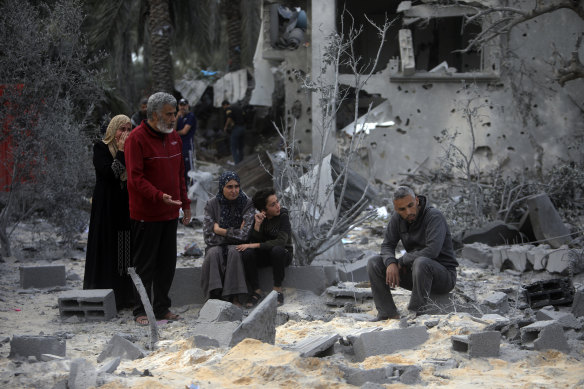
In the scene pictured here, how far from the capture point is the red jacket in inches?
247

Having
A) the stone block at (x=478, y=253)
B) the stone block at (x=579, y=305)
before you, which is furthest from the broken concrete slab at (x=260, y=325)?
the stone block at (x=478, y=253)

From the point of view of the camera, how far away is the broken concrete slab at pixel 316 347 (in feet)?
16.1

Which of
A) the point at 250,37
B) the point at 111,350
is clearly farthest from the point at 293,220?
the point at 250,37

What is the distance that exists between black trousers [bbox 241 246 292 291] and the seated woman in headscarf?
0.09m

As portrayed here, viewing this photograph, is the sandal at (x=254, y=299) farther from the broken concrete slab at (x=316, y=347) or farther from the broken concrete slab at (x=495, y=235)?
the broken concrete slab at (x=495, y=235)

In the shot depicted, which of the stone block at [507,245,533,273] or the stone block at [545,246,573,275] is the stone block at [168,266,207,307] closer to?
the stone block at [507,245,533,273]

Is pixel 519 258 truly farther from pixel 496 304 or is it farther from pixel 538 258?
pixel 496 304

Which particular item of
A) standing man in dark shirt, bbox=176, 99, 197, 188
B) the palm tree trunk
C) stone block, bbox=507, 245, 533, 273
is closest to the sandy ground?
stone block, bbox=507, 245, 533, 273

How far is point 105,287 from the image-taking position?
7.11m

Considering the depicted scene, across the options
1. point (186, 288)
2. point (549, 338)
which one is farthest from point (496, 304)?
point (186, 288)

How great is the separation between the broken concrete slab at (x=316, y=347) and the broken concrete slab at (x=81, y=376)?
1.26 m

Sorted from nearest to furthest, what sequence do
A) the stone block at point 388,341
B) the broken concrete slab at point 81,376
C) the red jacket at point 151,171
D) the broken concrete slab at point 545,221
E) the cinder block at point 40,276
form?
the broken concrete slab at point 81,376
the stone block at point 388,341
the red jacket at point 151,171
the cinder block at point 40,276
the broken concrete slab at point 545,221

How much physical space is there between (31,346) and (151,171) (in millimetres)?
1859

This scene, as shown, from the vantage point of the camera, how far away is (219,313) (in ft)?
19.9
